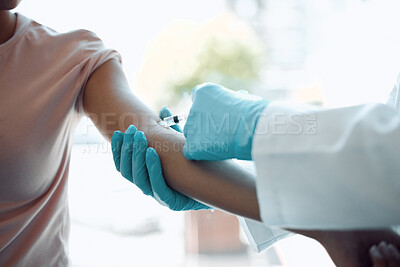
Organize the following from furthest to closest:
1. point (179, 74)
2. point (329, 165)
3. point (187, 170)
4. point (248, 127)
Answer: point (179, 74)
point (187, 170)
point (248, 127)
point (329, 165)

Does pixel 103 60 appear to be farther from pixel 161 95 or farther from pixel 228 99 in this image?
pixel 161 95

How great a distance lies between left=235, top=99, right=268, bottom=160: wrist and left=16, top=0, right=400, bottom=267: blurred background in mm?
2056

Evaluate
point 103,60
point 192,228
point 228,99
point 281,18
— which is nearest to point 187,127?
point 228,99

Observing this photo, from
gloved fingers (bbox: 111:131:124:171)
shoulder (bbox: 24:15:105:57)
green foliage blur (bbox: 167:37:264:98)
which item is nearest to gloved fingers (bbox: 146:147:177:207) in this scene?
gloved fingers (bbox: 111:131:124:171)

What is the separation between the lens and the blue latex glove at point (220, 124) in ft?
2.42

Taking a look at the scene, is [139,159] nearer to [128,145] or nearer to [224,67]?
[128,145]

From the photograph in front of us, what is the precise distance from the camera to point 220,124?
0.78 metres

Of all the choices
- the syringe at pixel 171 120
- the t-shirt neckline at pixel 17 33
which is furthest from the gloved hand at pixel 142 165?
the t-shirt neckline at pixel 17 33

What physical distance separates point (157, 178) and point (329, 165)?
45 cm

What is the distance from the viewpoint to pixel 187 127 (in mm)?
841

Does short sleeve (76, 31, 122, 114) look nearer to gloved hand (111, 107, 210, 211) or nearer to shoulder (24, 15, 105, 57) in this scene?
shoulder (24, 15, 105, 57)

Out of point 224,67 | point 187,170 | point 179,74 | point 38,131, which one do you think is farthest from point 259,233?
point 224,67

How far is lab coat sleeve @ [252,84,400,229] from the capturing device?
0.59 m

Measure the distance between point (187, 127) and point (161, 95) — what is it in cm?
244
